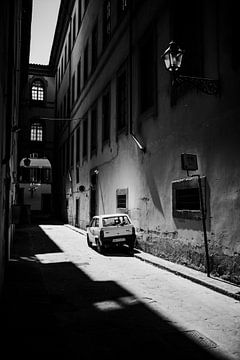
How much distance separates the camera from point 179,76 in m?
8.50

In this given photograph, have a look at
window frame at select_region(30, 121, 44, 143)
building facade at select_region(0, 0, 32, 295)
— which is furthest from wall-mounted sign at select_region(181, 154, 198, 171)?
window frame at select_region(30, 121, 44, 143)

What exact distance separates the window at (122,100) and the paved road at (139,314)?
805 centimetres

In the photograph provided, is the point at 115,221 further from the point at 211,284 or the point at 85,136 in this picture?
the point at 85,136

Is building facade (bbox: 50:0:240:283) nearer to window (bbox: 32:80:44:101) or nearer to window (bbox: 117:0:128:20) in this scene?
window (bbox: 117:0:128:20)

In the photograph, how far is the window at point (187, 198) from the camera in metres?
9.62

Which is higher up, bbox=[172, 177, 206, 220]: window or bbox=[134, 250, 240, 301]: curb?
bbox=[172, 177, 206, 220]: window

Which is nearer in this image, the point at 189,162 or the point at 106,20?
the point at 189,162

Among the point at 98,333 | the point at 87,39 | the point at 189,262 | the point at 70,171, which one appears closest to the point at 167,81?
the point at 189,262

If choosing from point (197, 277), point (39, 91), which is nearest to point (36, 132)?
point (39, 91)

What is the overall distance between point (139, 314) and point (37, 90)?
38.4 meters

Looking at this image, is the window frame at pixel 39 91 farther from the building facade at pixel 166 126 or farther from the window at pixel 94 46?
the window at pixel 94 46

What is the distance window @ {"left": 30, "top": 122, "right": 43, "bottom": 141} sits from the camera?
130 feet

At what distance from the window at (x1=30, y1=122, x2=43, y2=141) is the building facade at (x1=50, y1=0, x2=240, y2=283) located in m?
17.5

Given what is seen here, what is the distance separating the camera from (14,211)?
12672mm
